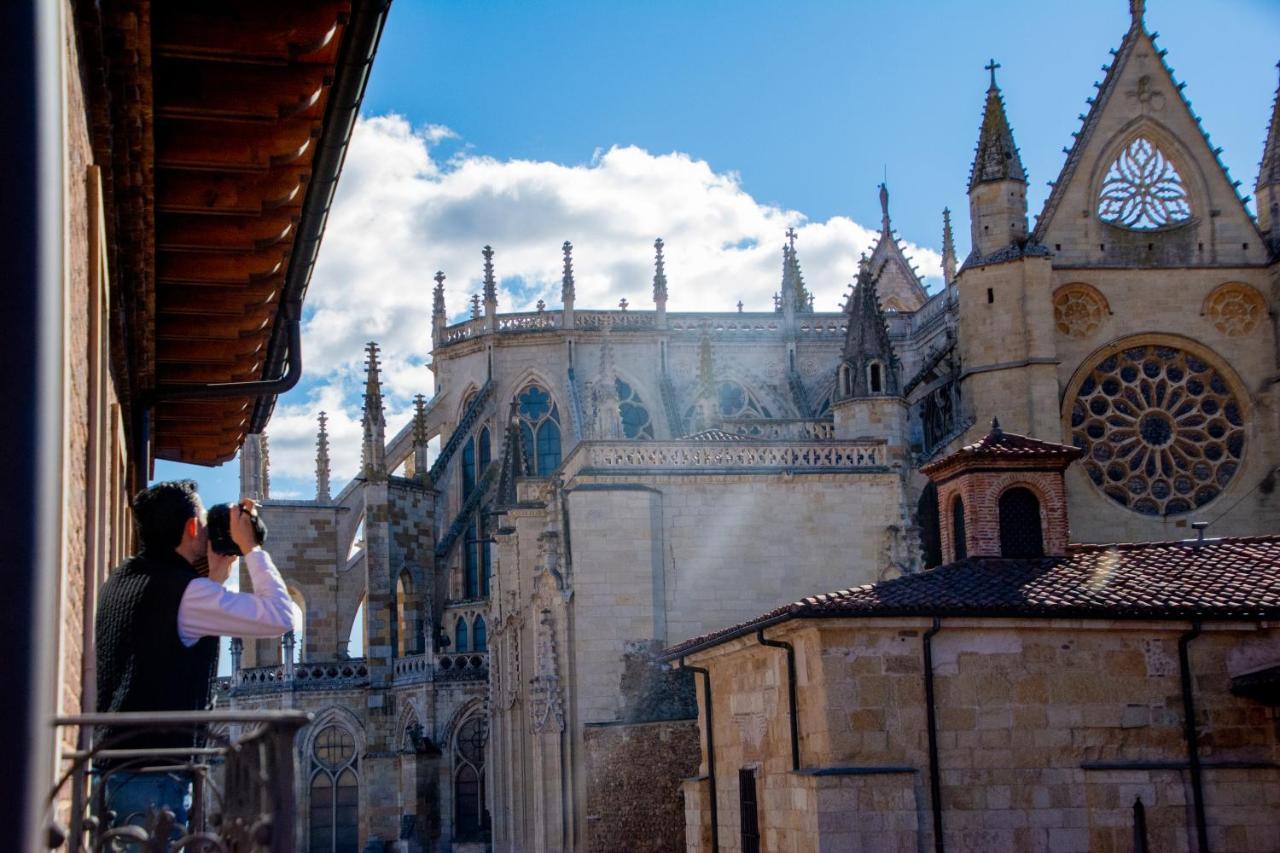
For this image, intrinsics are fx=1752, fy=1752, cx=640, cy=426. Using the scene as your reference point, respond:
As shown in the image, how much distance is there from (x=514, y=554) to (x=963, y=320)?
10.5m

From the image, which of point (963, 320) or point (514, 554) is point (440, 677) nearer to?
point (514, 554)

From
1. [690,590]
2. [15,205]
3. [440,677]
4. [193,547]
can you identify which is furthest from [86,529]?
[440,677]

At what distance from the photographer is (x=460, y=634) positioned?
146 ft

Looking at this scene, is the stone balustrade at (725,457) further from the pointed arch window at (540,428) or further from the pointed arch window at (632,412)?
the pointed arch window at (540,428)

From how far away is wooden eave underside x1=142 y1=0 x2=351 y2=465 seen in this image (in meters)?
6.41

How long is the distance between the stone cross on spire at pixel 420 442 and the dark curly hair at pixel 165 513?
39.0 metres

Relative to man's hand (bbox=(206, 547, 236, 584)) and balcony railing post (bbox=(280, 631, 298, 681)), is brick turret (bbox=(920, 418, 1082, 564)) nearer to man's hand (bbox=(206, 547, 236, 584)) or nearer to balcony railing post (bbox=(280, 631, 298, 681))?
man's hand (bbox=(206, 547, 236, 584))

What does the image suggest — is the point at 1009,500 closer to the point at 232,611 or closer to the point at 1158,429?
the point at 1158,429

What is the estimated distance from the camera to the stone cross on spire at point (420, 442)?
148 ft

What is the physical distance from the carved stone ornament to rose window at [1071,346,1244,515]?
2.95ft

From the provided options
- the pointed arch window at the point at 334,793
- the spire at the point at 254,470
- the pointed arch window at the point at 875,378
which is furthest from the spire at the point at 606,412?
the spire at the point at 254,470

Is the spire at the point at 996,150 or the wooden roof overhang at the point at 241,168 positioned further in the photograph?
the spire at the point at 996,150

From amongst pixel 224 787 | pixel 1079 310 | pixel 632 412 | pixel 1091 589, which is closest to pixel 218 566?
pixel 224 787

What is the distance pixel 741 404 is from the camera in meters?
48.0
